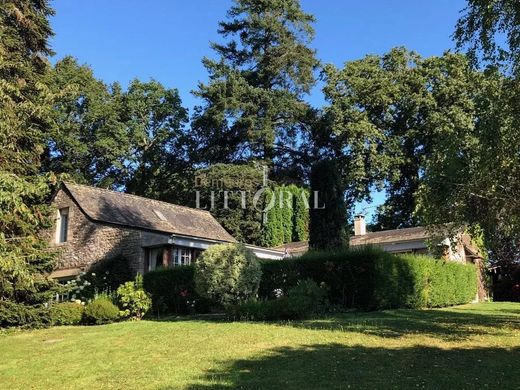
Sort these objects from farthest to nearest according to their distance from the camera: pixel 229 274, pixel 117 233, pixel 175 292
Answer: pixel 117 233 → pixel 175 292 → pixel 229 274

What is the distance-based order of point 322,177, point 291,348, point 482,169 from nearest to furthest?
point 291,348 → point 482,169 → point 322,177

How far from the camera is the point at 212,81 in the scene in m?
41.1

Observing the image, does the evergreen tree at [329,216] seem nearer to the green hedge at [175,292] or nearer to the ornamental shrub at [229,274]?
the ornamental shrub at [229,274]

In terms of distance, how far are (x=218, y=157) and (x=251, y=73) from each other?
7.36 meters

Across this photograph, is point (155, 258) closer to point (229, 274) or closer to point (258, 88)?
point (229, 274)

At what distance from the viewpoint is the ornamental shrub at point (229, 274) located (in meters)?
16.1

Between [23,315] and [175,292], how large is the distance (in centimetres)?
529

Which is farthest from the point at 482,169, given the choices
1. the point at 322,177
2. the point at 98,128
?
the point at 98,128

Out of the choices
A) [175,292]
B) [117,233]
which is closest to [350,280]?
[175,292]

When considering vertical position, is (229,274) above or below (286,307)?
above

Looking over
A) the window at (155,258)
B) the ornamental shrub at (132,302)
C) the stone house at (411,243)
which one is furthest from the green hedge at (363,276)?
the window at (155,258)

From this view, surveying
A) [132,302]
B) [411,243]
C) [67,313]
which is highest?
[411,243]

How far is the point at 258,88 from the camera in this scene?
4028cm

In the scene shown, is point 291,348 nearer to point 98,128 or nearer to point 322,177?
point 322,177
